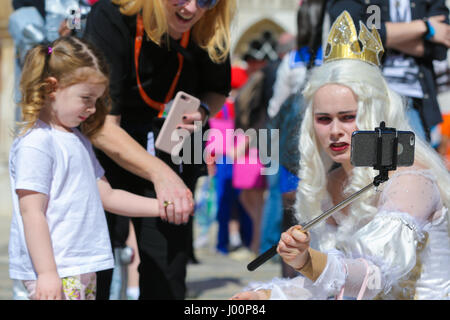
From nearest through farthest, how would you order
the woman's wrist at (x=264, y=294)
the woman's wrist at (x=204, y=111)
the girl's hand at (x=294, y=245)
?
the girl's hand at (x=294, y=245)
the woman's wrist at (x=264, y=294)
the woman's wrist at (x=204, y=111)

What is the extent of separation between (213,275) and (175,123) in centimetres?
284

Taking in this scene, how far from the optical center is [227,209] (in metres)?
7.26

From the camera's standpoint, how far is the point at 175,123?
110 inches

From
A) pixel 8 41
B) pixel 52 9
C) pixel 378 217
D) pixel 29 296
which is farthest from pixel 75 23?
pixel 8 41

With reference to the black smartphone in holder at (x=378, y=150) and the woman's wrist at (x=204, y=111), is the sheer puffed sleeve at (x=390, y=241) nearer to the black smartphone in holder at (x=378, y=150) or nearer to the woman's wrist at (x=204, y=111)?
the black smartphone in holder at (x=378, y=150)

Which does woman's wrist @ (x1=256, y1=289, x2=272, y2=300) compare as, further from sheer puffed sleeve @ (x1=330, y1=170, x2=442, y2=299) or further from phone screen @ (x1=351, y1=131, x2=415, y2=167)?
phone screen @ (x1=351, y1=131, x2=415, y2=167)

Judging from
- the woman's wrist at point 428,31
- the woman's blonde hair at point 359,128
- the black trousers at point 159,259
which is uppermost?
the woman's wrist at point 428,31

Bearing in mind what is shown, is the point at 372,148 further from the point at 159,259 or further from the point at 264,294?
the point at 159,259

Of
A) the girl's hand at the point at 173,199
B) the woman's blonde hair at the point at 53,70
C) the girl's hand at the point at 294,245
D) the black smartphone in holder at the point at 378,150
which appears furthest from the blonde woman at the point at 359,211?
the woman's blonde hair at the point at 53,70

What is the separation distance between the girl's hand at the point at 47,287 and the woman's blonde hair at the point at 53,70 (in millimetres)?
498

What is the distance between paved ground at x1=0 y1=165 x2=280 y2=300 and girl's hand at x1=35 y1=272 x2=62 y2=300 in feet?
6.06

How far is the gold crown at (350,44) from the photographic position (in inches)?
101

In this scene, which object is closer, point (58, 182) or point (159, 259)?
point (58, 182)

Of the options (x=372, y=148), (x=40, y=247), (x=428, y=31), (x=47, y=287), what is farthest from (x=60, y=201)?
(x=428, y=31)
